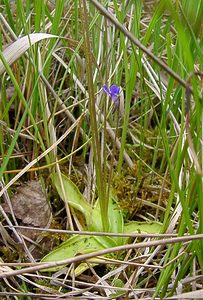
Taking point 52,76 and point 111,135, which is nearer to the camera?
point 111,135

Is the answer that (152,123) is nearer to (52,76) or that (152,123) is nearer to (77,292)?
(52,76)

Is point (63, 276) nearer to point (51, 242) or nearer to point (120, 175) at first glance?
point (51, 242)

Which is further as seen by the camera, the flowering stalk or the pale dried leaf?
the pale dried leaf

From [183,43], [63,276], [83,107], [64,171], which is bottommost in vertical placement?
[63,276]

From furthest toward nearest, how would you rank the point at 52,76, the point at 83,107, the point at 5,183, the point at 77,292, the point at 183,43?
the point at 52,76
the point at 83,107
the point at 5,183
the point at 77,292
the point at 183,43

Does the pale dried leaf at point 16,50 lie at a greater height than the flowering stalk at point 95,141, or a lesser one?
greater

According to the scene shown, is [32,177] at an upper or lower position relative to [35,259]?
upper

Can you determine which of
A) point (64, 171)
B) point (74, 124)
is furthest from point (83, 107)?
point (64, 171)

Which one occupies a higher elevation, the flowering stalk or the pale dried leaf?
the pale dried leaf

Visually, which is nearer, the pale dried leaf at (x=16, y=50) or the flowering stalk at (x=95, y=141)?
the flowering stalk at (x=95, y=141)

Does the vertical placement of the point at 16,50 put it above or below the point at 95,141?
above

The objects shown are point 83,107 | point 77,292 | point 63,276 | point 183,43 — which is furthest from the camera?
point 83,107
